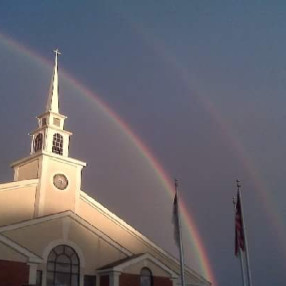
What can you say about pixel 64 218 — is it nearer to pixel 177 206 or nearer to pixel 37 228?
pixel 37 228

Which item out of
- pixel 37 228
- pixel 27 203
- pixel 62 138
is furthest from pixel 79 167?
pixel 37 228

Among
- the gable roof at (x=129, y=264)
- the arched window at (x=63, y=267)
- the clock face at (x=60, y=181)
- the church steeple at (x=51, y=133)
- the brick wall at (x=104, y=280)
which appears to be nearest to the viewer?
the arched window at (x=63, y=267)

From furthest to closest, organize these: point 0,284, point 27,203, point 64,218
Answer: point 27,203 → point 64,218 → point 0,284

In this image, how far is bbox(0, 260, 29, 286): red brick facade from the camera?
27.9 meters

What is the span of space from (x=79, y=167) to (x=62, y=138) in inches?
117

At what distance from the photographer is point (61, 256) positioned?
32.3 m

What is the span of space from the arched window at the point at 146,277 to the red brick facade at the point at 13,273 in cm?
838

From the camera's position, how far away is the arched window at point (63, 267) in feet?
103

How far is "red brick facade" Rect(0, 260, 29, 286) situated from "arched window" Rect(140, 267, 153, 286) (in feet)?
27.5

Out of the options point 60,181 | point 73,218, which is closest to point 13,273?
point 73,218

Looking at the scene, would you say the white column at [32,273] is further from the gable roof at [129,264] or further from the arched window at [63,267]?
the gable roof at [129,264]

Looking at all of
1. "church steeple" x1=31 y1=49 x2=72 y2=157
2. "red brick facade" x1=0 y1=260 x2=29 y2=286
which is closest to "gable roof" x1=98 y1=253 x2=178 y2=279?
"red brick facade" x1=0 y1=260 x2=29 y2=286

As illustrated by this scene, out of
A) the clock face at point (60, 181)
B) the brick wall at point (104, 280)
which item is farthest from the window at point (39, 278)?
the clock face at point (60, 181)

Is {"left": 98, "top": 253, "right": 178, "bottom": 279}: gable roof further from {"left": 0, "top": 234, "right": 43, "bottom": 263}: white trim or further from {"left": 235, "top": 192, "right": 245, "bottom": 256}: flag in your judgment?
{"left": 235, "top": 192, "right": 245, "bottom": 256}: flag
